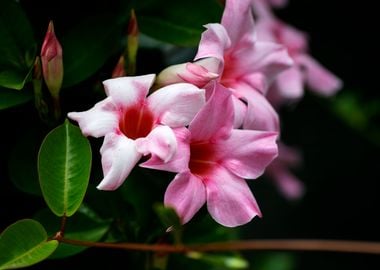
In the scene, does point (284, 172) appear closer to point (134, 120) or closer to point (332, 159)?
point (332, 159)

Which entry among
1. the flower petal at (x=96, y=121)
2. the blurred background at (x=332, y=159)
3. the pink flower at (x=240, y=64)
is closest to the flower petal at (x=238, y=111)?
the pink flower at (x=240, y=64)

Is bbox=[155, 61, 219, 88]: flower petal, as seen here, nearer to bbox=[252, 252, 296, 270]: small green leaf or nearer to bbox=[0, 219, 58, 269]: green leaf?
bbox=[0, 219, 58, 269]: green leaf

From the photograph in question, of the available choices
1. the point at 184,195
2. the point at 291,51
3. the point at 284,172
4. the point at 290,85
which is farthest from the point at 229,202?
the point at 284,172

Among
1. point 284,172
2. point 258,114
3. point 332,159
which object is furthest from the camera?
point 332,159

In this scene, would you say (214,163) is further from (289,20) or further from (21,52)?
(289,20)

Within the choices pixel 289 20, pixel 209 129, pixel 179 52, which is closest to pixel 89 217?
pixel 209 129

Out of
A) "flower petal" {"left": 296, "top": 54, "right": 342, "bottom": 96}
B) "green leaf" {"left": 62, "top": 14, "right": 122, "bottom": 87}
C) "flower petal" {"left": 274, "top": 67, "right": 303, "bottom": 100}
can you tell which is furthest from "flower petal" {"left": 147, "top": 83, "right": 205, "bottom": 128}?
"flower petal" {"left": 296, "top": 54, "right": 342, "bottom": 96}

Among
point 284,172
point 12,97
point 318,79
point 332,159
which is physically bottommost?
point 332,159
